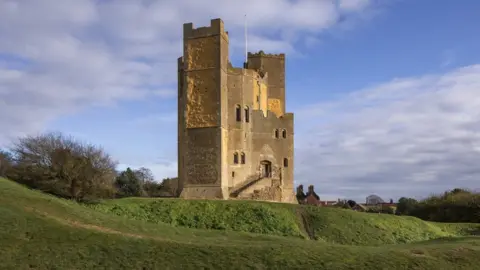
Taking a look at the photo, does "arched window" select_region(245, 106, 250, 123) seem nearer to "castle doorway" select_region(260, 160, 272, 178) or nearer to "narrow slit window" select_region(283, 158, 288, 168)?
"castle doorway" select_region(260, 160, 272, 178)

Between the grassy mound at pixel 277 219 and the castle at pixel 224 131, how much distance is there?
7.15m

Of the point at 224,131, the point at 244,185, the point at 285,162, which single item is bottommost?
the point at 244,185

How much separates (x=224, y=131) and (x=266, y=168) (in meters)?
6.62

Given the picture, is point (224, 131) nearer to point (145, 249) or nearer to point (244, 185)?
point (244, 185)

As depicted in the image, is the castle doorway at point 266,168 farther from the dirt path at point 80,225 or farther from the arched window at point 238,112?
the dirt path at point 80,225

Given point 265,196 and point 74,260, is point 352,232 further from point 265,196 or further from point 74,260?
point 74,260

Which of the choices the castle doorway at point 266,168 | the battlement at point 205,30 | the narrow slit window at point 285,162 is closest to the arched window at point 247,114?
the castle doorway at point 266,168

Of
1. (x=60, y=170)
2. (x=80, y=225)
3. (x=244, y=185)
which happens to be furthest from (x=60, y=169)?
(x=244, y=185)

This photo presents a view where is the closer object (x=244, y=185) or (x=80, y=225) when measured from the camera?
(x=80, y=225)

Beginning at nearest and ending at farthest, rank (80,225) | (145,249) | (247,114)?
(145,249) → (80,225) → (247,114)

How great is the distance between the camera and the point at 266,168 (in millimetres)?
48406

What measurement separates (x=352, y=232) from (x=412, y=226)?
21.9 ft

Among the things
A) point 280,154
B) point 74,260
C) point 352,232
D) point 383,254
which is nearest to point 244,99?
point 280,154

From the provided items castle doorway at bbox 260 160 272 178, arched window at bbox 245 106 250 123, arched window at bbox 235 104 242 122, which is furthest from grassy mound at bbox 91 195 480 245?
arched window at bbox 245 106 250 123
